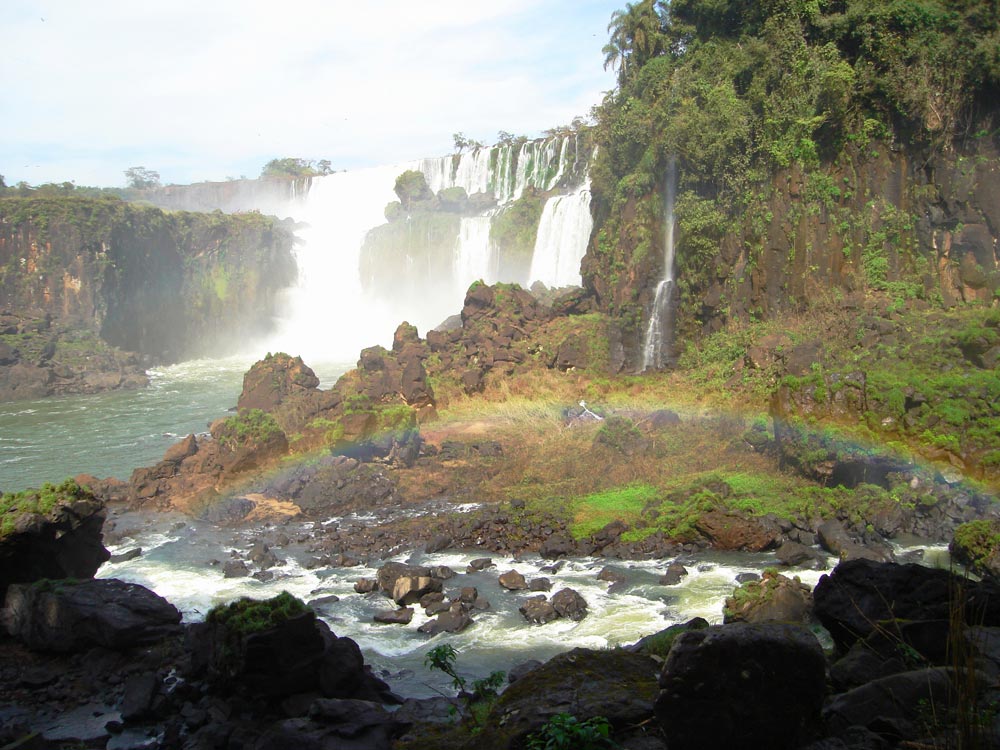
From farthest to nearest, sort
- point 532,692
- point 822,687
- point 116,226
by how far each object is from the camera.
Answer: point 116,226 < point 532,692 < point 822,687

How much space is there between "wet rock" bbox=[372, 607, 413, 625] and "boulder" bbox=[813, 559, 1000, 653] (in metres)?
6.58

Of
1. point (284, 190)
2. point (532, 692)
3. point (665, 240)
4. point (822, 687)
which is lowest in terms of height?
point (532, 692)

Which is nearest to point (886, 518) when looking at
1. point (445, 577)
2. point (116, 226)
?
point (445, 577)

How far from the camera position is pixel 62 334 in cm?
4431

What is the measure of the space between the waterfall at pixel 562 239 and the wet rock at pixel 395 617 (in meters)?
27.1

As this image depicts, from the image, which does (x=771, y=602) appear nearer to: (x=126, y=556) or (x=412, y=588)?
(x=412, y=588)

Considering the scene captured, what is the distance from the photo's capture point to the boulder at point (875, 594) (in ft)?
23.8

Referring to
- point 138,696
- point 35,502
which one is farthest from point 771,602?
point 35,502

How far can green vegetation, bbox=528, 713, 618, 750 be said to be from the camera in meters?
4.36

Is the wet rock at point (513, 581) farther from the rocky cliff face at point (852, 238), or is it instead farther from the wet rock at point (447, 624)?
the rocky cliff face at point (852, 238)

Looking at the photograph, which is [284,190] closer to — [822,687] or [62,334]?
[62,334]

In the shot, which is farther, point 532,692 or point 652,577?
point 652,577

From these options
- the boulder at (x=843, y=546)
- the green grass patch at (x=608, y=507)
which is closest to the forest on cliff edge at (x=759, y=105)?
the green grass patch at (x=608, y=507)

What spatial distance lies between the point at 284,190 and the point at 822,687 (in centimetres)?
7030
